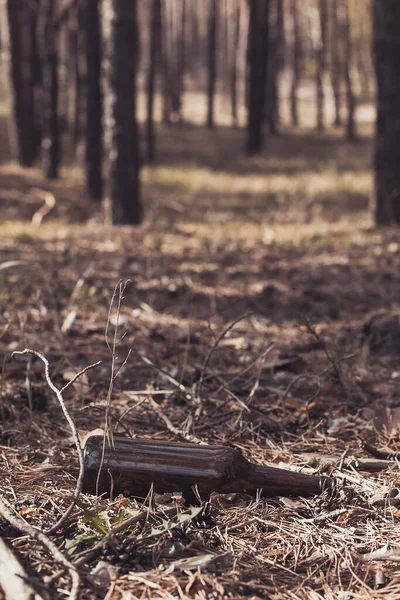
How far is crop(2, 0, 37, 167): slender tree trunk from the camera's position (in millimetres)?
16172

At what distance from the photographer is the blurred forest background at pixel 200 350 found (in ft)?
6.46

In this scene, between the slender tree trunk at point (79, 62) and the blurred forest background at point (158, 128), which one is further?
the slender tree trunk at point (79, 62)

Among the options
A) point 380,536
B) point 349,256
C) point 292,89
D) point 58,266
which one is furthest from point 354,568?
point 292,89

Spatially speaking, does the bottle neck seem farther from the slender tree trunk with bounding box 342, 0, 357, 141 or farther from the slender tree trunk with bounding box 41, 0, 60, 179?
the slender tree trunk with bounding box 342, 0, 357, 141

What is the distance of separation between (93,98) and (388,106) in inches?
240

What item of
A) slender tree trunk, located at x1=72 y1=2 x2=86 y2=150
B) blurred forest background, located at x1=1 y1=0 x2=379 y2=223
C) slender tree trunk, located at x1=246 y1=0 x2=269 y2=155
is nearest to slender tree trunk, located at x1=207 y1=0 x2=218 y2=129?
blurred forest background, located at x1=1 y1=0 x2=379 y2=223

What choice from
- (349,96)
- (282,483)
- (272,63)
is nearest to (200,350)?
(282,483)

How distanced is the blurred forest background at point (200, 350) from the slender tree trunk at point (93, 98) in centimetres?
3

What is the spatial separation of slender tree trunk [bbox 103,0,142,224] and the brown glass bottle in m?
7.60

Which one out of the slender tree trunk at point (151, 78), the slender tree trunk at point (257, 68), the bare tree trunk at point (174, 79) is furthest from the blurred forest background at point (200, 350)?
the bare tree trunk at point (174, 79)

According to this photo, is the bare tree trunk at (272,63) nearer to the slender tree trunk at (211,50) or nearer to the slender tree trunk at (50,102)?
the slender tree trunk at (211,50)

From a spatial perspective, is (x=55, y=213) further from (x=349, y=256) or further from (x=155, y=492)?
(x=155, y=492)

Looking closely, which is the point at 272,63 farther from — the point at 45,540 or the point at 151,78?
the point at 45,540

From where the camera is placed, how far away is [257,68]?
2156 cm
